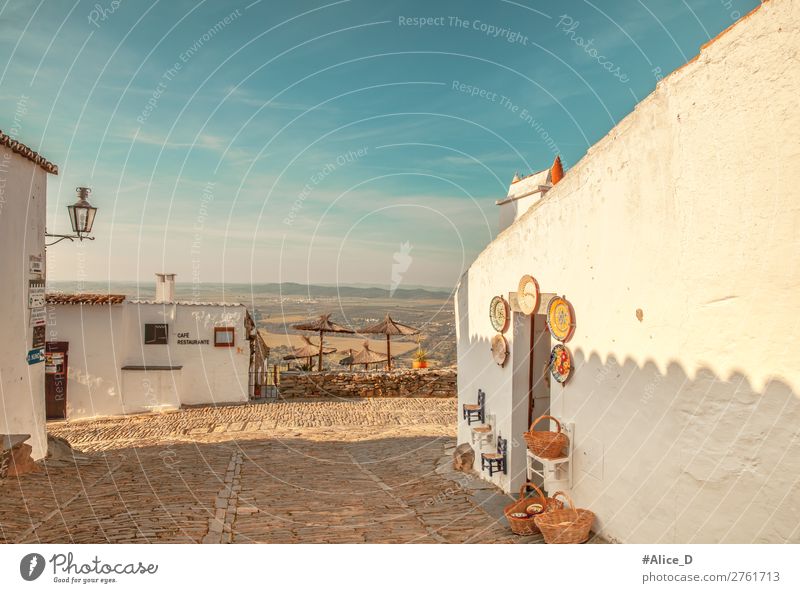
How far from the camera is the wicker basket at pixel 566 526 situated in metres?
4.72

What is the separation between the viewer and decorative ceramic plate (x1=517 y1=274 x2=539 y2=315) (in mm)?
6219

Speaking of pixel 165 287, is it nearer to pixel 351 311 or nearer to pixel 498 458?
pixel 498 458

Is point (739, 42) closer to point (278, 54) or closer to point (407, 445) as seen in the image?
point (278, 54)

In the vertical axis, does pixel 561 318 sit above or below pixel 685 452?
above

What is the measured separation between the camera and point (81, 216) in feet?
28.7

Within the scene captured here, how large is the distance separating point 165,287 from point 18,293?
31.3 ft

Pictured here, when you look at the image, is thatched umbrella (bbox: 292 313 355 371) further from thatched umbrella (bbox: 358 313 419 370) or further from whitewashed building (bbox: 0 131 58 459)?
whitewashed building (bbox: 0 131 58 459)

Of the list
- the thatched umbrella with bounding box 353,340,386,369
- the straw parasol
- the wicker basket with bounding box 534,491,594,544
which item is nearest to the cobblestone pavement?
the wicker basket with bounding box 534,491,594,544


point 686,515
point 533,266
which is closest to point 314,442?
point 533,266

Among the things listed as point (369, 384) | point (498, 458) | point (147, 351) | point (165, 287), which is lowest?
A: point (369, 384)

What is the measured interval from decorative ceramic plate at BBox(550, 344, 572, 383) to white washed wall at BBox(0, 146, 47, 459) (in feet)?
23.3

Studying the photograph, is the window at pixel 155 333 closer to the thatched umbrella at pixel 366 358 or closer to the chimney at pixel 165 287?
the chimney at pixel 165 287

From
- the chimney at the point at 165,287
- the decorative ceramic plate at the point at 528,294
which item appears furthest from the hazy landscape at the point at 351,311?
the decorative ceramic plate at the point at 528,294

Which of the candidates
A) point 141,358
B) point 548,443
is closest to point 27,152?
point 548,443
